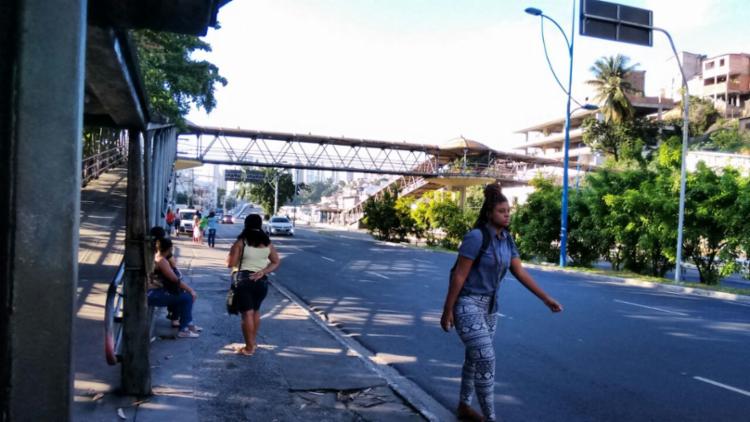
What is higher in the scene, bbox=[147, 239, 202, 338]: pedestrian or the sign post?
the sign post

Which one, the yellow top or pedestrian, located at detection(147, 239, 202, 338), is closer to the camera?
the yellow top

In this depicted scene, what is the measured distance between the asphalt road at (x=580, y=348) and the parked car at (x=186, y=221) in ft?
86.9

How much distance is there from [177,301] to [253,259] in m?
1.34

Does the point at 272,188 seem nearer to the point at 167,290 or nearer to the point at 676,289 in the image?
the point at 676,289

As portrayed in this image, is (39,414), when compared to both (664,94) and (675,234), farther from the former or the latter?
(664,94)

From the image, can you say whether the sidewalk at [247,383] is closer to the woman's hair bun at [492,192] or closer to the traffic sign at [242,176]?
the woman's hair bun at [492,192]

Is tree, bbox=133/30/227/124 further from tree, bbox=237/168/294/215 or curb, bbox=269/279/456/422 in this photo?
tree, bbox=237/168/294/215

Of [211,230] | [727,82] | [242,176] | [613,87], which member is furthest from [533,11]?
[242,176]

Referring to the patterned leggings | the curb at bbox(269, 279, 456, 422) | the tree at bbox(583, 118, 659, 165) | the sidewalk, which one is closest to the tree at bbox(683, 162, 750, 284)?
the curb at bbox(269, 279, 456, 422)

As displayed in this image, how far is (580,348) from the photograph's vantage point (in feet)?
27.5

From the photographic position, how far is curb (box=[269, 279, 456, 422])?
5402 millimetres

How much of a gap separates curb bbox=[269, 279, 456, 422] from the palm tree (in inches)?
2179

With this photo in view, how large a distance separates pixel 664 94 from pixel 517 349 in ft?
270

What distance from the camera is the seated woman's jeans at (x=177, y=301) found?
25.0 ft
